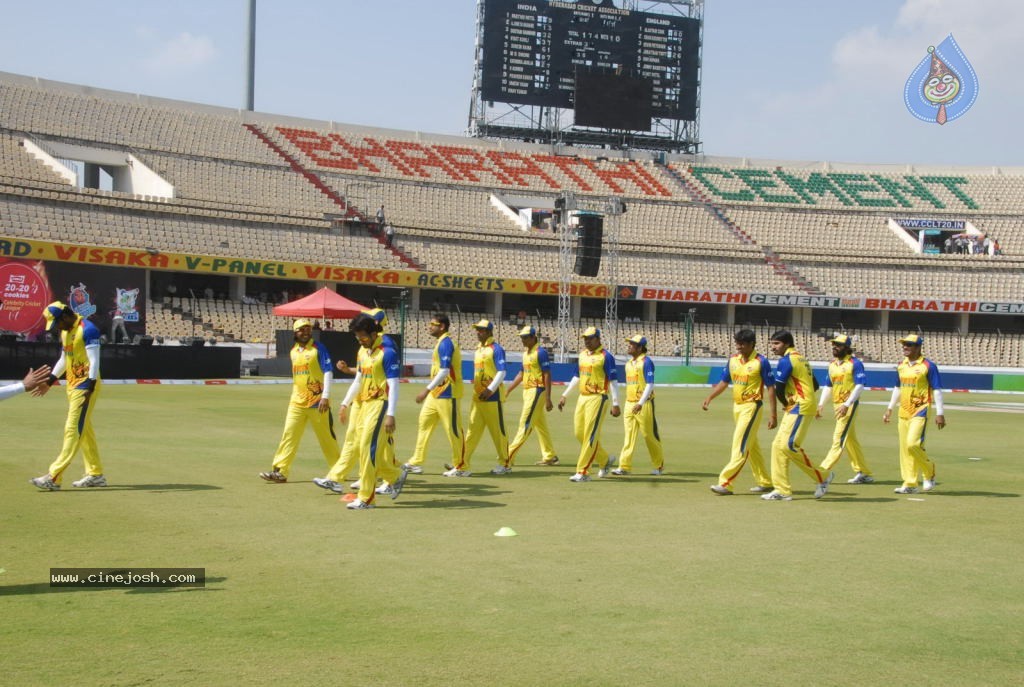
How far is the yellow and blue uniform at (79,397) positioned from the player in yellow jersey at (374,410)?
2.72 meters

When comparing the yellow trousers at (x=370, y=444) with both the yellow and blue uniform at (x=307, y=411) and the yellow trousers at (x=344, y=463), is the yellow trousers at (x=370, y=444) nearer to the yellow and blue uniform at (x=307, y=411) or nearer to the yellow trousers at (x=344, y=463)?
the yellow trousers at (x=344, y=463)

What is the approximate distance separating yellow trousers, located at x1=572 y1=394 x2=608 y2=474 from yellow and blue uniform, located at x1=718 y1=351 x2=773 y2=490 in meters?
1.83

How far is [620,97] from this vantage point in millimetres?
59500

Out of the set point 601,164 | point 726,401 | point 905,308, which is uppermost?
point 601,164

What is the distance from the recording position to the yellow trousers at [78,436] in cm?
1103

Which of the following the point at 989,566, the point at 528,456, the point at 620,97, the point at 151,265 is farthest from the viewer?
the point at 620,97

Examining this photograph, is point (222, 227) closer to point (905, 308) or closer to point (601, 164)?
point (601, 164)

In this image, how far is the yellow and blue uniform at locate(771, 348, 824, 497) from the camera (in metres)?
11.8

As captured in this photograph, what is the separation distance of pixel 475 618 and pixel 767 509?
546cm

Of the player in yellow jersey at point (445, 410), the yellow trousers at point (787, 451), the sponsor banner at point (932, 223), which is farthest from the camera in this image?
the sponsor banner at point (932, 223)

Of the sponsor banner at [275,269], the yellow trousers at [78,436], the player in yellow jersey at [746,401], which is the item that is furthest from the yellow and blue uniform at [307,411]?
the sponsor banner at [275,269]

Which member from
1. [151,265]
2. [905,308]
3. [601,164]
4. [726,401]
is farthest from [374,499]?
[601,164]

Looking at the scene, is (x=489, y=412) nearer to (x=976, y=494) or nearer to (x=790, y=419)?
(x=790, y=419)

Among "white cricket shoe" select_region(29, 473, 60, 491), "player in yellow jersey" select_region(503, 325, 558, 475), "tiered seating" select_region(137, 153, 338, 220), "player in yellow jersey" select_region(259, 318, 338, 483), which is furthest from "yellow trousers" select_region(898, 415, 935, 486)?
"tiered seating" select_region(137, 153, 338, 220)
